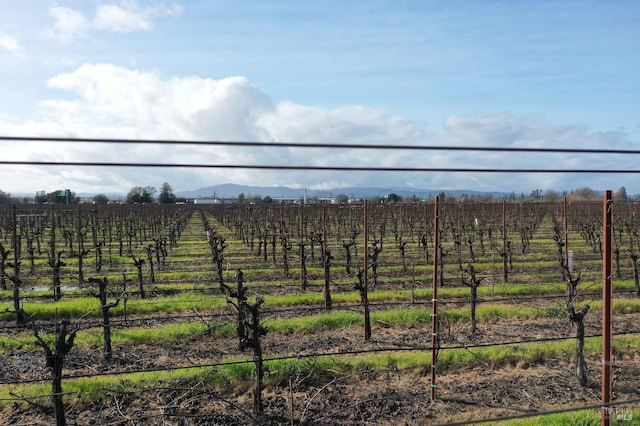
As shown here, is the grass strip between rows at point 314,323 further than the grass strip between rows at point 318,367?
Yes

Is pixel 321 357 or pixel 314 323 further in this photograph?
pixel 314 323

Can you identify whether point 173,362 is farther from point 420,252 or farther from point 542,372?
point 420,252

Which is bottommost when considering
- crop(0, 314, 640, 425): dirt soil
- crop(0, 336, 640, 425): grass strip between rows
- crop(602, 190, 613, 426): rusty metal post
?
crop(0, 314, 640, 425): dirt soil

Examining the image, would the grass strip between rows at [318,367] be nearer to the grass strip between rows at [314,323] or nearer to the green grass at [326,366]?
the green grass at [326,366]

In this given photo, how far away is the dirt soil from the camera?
21.2ft

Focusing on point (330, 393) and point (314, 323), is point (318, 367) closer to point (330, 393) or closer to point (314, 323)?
point (330, 393)

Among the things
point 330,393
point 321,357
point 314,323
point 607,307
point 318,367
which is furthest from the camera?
point 314,323

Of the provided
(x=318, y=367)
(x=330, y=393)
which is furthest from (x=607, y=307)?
(x=318, y=367)

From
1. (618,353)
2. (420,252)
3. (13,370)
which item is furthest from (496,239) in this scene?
(13,370)

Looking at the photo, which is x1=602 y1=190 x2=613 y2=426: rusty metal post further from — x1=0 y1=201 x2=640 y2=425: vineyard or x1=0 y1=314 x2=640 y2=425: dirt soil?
x1=0 y1=314 x2=640 y2=425: dirt soil

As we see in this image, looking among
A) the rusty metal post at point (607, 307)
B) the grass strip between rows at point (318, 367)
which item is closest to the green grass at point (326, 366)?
the grass strip between rows at point (318, 367)

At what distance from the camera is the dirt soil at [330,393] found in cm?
647

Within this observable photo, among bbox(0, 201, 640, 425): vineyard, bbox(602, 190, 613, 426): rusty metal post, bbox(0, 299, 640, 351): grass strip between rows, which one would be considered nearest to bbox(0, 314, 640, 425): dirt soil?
bbox(0, 201, 640, 425): vineyard

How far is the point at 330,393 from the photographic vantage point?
7.18 metres
